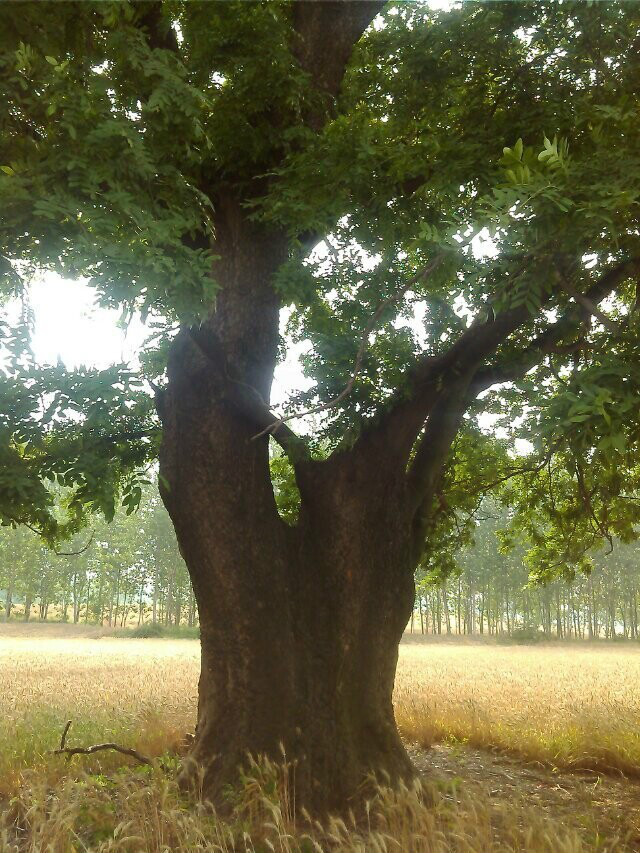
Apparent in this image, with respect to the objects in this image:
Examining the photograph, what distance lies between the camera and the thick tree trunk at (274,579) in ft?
20.7

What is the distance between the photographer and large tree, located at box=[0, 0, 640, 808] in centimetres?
458

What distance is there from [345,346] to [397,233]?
1279 mm

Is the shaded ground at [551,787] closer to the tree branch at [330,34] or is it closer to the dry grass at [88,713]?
the dry grass at [88,713]

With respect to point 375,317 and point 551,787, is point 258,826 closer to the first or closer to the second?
point 551,787

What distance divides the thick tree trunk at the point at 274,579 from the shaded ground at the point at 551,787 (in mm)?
1421

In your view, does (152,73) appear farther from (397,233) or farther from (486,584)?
(486,584)

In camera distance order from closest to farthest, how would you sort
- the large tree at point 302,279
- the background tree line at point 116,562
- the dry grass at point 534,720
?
the large tree at point 302,279
the dry grass at point 534,720
the background tree line at point 116,562

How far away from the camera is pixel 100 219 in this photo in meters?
4.12

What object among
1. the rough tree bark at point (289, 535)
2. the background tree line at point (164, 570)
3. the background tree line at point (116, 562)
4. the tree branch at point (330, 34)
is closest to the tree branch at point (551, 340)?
the rough tree bark at point (289, 535)

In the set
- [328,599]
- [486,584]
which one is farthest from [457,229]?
[486,584]

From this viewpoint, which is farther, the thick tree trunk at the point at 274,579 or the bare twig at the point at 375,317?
the thick tree trunk at the point at 274,579

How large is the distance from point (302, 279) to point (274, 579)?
286 cm

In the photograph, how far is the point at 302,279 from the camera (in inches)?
248

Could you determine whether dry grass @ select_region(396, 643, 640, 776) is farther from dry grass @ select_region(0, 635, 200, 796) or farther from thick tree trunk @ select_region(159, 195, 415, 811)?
dry grass @ select_region(0, 635, 200, 796)
